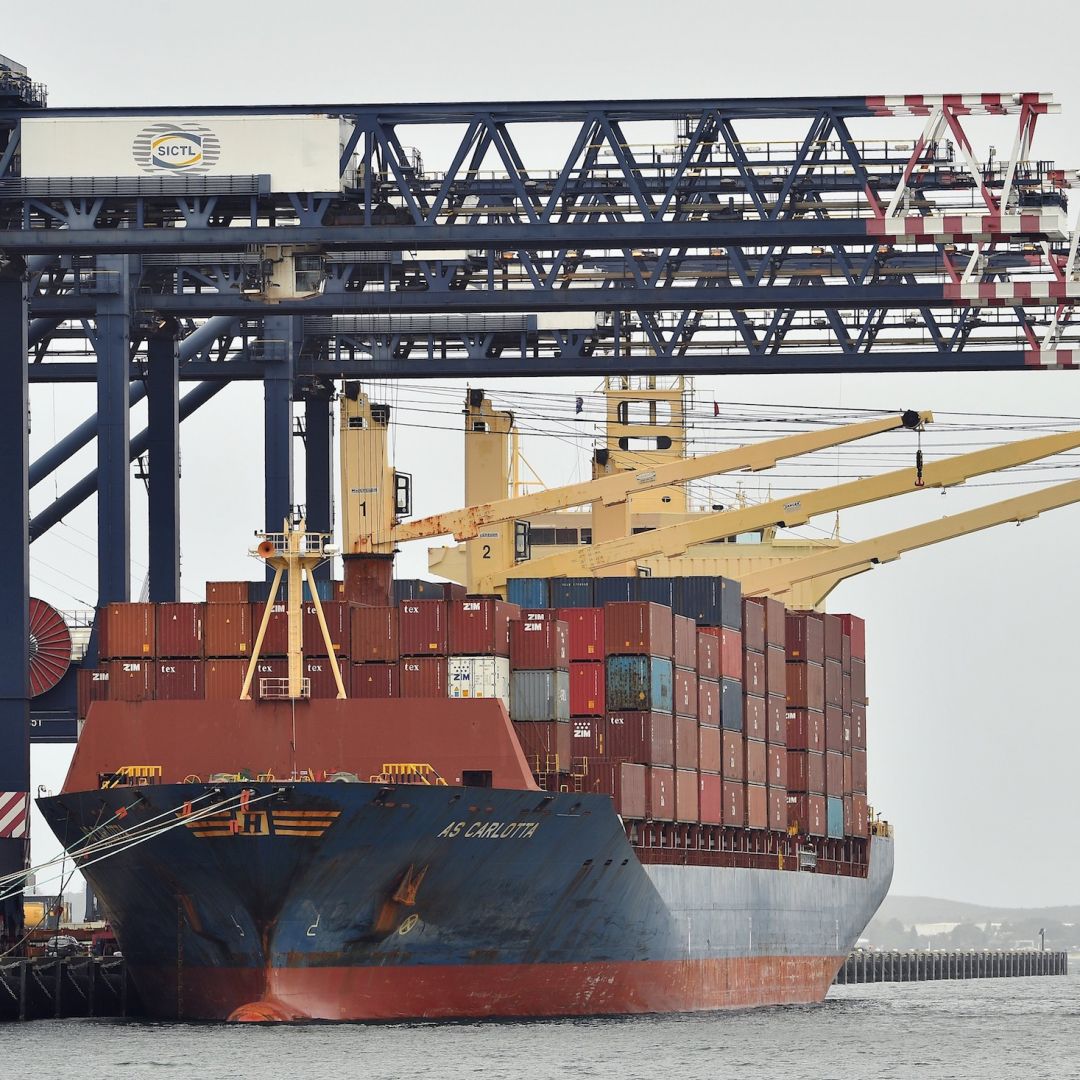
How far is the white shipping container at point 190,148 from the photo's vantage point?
44.5m

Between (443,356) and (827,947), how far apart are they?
19047 millimetres

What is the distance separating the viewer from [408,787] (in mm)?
41812

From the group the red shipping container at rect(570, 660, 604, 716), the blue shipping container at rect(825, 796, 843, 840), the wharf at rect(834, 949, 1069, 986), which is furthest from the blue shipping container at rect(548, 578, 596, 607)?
the wharf at rect(834, 949, 1069, 986)

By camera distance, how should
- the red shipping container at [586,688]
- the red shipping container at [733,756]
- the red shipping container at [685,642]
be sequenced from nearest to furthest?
the red shipping container at [586,688]
the red shipping container at [685,642]
the red shipping container at [733,756]

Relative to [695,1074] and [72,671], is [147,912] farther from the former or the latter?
[72,671]

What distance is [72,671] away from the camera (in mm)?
59844

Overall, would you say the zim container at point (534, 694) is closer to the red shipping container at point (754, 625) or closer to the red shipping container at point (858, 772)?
the red shipping container at point (754, 625)

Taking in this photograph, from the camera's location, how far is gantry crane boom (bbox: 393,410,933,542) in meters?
55.4

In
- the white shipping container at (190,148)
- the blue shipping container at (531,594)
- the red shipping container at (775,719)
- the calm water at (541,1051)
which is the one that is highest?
the white shipping container at (190,148)

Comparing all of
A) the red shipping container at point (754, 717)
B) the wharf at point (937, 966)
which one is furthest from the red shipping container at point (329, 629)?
the wharf at point (937, 966)

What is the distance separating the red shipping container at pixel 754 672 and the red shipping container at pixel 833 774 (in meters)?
5.35

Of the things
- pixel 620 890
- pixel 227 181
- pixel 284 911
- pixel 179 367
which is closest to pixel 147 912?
pixel 284 911

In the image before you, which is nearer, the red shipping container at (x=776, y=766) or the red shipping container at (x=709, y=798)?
the red shipping container at (x=709, y=798)

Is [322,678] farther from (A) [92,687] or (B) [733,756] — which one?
(B) [733,756]
